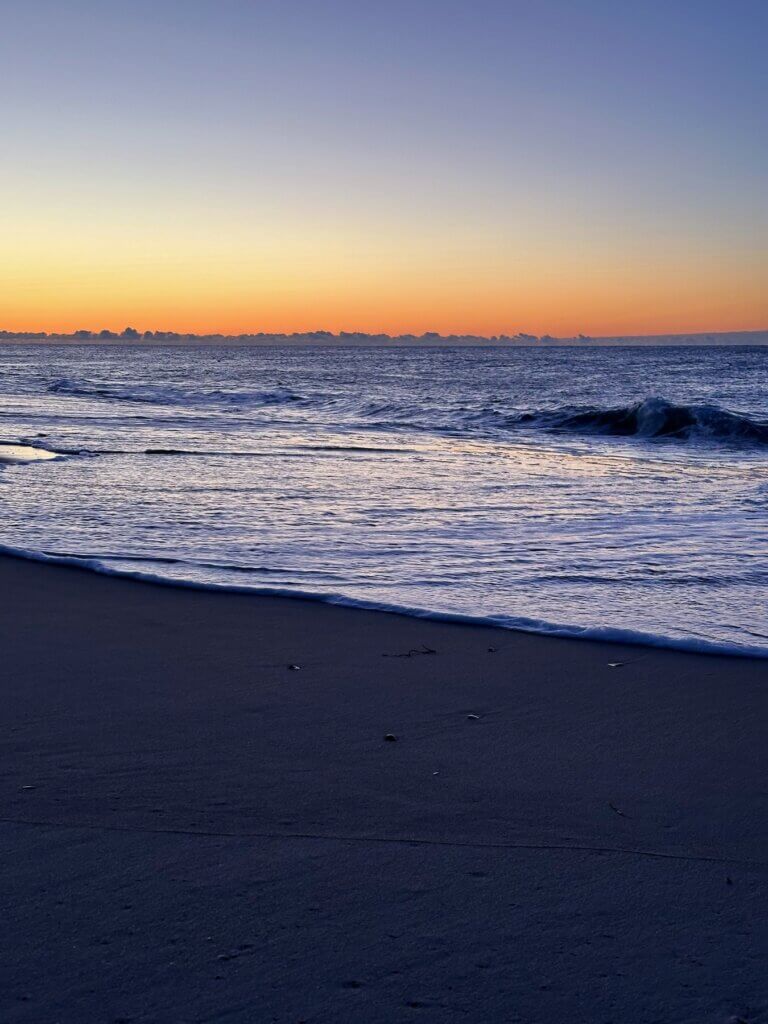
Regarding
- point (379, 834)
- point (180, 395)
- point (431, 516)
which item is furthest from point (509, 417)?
point (379, 834)

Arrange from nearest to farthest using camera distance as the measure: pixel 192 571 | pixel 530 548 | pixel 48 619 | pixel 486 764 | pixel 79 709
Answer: pixel 486 764, pixel 79 709, pixel 48 619, pixel 192 571, pixel 530 548

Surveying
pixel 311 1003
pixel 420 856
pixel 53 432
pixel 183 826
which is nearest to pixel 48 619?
pixel 183 826

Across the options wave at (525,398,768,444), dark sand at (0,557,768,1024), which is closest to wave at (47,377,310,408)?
wave at (525,398,768,444)

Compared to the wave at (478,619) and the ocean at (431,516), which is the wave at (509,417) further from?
the wave at (478,619)

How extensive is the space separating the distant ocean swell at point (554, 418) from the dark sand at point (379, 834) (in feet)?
53.9

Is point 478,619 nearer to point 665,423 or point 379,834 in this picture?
point 379,834

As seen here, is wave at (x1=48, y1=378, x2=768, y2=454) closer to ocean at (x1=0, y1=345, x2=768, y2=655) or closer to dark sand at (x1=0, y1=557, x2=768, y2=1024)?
ocean at (x1=0, y1=345, x2=768, y2=655)

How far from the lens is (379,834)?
2676 millimetres

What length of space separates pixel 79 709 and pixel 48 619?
1.47 metres

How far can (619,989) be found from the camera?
202cm

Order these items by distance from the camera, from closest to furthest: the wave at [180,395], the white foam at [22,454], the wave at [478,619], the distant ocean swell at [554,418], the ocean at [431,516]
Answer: the wave at [478,619]
the ocean at [431,516]
the white foam at [22,454]
the distant ocean swell at [554,418]
the wave at [180,395]

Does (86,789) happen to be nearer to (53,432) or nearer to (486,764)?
(486,764)

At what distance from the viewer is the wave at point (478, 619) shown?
15.1ft

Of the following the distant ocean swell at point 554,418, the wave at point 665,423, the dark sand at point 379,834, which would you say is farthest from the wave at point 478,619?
the wave at point 665,423
